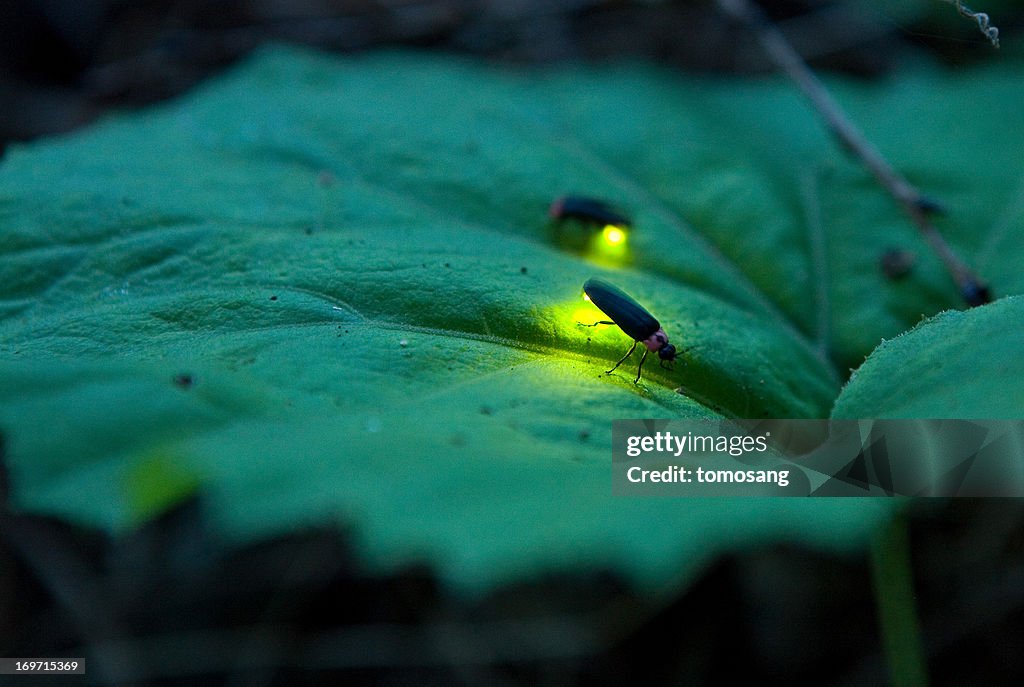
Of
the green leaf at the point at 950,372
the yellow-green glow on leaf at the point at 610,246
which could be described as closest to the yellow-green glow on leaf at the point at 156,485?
the green leaf at the point at 950,372

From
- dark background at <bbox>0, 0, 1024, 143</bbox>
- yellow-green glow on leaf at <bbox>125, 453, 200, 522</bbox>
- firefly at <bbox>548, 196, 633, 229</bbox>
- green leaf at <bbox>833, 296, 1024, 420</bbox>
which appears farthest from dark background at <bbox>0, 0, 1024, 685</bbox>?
yellow-green glow on leaf at <bbox>125, 453, 200, 522</bbox>

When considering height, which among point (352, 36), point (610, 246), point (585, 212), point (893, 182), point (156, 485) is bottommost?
point (156, 485)

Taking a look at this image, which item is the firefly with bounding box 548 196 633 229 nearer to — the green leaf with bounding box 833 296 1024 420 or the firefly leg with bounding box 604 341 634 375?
the firefly leg with bounding box 604 341 634 375

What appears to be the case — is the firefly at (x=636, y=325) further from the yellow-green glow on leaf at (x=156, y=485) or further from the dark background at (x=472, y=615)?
→ the dark background at (x=472, y=615)

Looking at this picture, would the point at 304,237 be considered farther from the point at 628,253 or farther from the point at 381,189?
the point at 628,253

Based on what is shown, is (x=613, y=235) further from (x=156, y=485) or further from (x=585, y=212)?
(x=156, y=485)

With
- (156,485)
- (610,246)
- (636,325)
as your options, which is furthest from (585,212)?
(156,485)

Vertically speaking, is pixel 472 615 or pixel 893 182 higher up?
pixel 893 182
